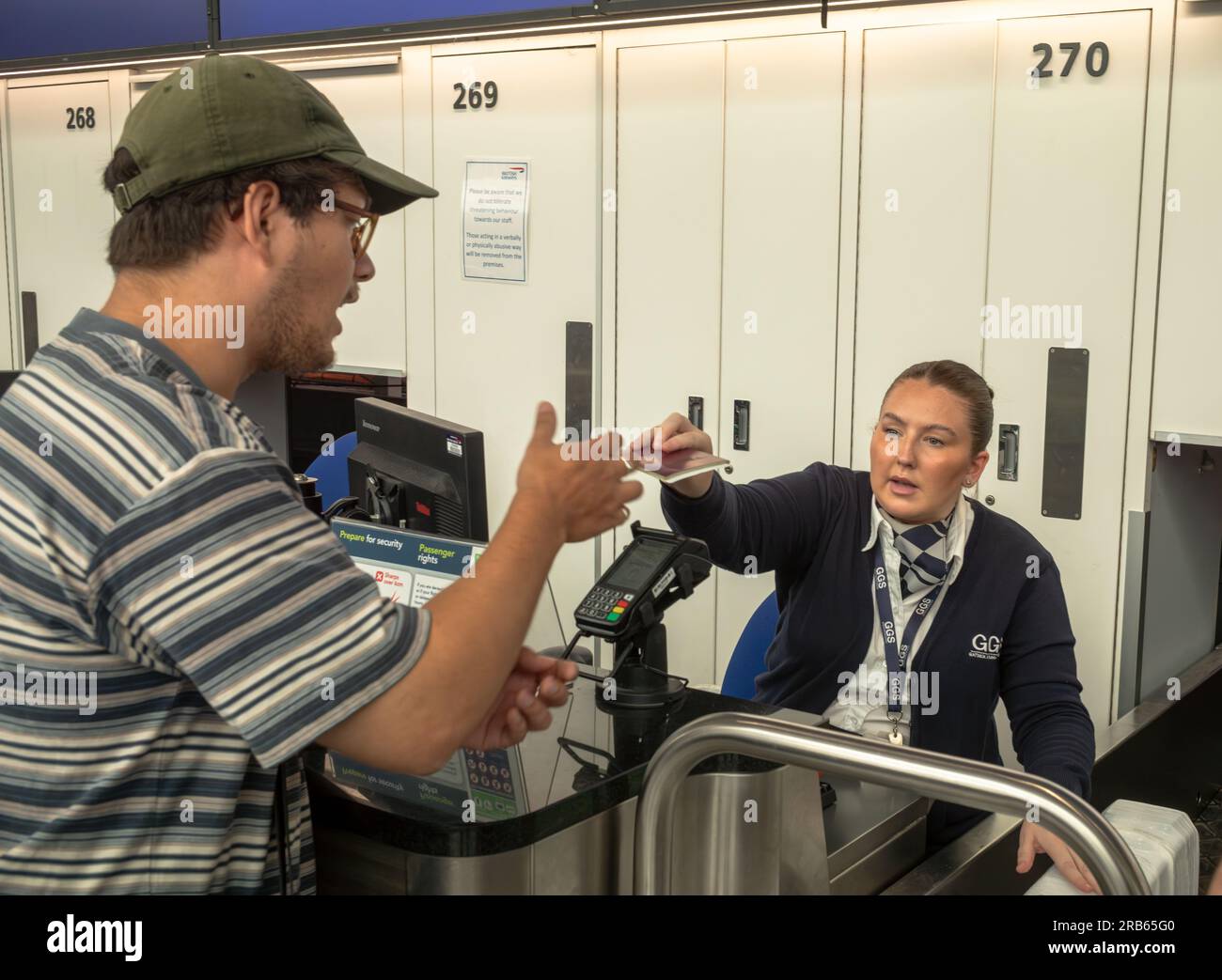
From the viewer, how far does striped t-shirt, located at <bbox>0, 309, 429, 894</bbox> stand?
104 centimetres

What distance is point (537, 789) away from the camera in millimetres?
1438

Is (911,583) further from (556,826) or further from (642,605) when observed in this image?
(556,826)

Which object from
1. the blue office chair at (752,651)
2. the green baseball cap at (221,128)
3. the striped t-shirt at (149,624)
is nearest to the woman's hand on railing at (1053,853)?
the striped t-shirt at (149,624)

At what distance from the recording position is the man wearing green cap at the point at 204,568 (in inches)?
40.9

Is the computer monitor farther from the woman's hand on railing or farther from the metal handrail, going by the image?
the woman's hand on railing

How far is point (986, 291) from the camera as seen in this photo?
3.33m

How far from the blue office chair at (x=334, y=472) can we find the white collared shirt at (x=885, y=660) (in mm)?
1917

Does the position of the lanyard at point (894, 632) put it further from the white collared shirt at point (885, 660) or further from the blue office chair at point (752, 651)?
the blue office chair at point (752, 651)

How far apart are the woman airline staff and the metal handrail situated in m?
1.02

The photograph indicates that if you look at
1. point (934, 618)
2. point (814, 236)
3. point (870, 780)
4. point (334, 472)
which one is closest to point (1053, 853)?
point (870, 780)

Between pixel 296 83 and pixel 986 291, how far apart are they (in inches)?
95.0
